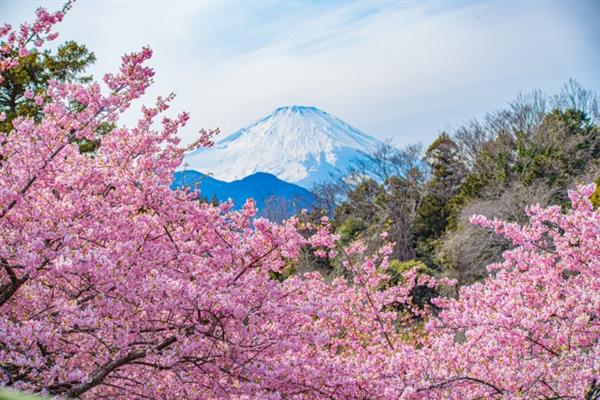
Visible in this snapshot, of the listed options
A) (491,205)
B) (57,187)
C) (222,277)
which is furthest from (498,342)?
(491,205)

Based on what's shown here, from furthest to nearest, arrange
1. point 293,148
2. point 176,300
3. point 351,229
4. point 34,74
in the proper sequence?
point 293,148
point 351,229
point 34,74
point 176,300

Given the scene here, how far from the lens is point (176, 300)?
3502mm

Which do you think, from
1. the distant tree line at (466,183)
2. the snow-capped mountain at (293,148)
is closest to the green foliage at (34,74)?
the distant tree line at (466,183)

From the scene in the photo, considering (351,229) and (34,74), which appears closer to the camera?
(34,74)

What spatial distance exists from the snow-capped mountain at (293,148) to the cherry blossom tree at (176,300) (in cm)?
10531

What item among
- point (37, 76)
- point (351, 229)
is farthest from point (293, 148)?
point (37, 76)

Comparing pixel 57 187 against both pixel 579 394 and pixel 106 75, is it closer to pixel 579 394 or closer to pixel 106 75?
pixel 106 75

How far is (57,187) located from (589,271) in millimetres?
4395

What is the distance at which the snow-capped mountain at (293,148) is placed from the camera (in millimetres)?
114562

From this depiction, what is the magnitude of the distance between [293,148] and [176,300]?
393 feet

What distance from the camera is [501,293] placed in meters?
5.14

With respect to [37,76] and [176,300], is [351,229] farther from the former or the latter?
[176,300]

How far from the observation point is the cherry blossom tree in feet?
11.3

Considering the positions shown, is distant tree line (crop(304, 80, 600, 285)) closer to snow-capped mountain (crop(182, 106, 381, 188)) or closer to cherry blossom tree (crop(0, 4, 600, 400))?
cherry blossom tree (crop(0, 4, 600, 400))
